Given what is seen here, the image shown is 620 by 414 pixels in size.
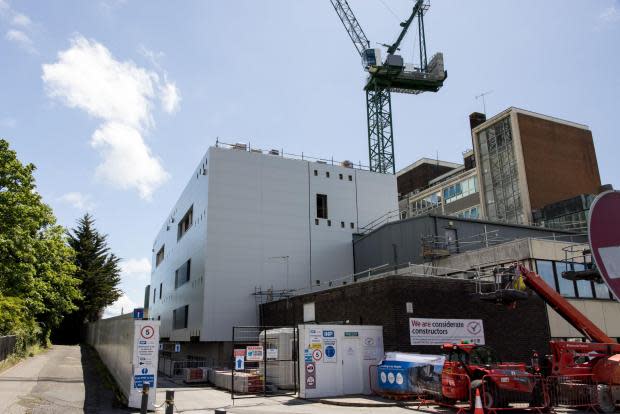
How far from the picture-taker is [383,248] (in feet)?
111

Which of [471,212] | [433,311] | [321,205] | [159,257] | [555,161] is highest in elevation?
[555,161]

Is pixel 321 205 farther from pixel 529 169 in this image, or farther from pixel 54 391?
pixel 529 169

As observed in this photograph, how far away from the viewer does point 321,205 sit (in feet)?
130

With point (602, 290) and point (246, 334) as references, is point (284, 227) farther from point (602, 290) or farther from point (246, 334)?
point (602, 290)

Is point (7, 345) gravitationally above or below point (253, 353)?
above

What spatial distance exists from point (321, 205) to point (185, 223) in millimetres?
15653

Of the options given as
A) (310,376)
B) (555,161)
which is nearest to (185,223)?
(310,376)

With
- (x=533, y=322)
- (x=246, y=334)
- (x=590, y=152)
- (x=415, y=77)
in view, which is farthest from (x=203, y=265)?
(x=590, y=152)

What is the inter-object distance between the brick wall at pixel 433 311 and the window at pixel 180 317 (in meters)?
19.1

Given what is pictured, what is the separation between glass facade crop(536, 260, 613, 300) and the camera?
951 inches

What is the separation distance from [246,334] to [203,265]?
5827 millimetres

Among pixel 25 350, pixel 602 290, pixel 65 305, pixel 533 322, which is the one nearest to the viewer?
pixel 533 322

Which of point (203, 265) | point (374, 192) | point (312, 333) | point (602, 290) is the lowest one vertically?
point (312, 333)

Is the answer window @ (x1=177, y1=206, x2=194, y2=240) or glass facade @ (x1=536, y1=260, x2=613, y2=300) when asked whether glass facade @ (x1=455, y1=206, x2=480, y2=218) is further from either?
glass facade @ (x1=536, y1=260, x2=613, y2=300)
